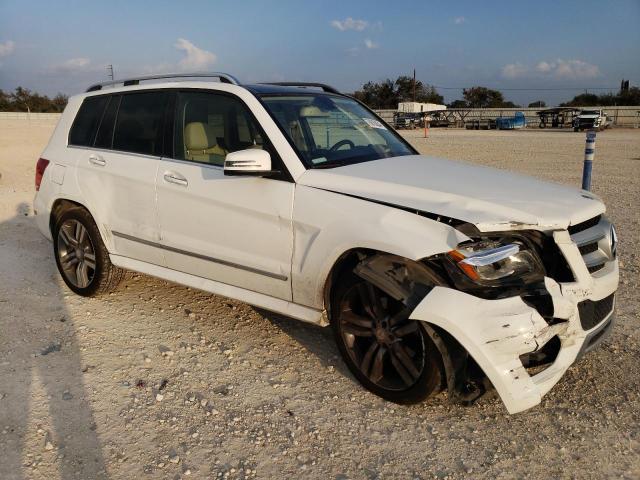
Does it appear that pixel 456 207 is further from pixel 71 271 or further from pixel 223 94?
pixel 71 271

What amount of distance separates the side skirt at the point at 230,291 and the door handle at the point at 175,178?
27.0 inches

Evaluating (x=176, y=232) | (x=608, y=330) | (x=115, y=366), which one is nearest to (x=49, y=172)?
(x=176, y=232)

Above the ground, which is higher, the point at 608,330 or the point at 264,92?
the point at 264,92

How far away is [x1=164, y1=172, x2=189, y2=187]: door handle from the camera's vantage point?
4.07 m

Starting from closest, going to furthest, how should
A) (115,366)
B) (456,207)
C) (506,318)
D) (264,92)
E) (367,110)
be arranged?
(506,318)
(456,207)
(115,366)
(264,92)
(367,110)

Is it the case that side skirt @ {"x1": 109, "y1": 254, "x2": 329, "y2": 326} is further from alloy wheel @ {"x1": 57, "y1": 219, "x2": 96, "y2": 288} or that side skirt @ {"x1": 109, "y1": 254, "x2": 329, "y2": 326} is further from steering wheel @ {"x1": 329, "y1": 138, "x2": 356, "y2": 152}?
steering wheel @ {"x1": 329, "y1": 138, "x2": 356, "y2": 152}

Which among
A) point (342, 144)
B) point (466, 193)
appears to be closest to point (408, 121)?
point (342, 144)

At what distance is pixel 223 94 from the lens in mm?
4121

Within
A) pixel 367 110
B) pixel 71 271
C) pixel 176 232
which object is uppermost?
pixel 367 110

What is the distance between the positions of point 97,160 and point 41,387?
2026 mm

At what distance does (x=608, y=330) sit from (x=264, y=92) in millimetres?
2751

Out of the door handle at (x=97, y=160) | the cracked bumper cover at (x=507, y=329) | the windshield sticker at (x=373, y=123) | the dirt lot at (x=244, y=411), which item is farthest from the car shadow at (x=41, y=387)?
the windshield sticker at (x=373, y=123)

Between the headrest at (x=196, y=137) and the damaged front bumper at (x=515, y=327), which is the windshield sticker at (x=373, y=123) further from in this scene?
the damaged front bumper at (x=515, y=327)

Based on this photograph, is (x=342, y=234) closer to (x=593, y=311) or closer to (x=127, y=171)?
(x=593, y=311)
